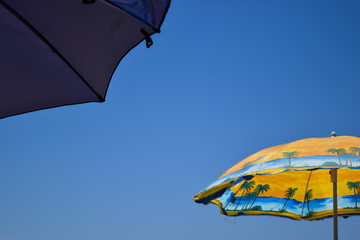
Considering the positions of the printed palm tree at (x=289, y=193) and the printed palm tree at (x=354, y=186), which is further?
the printed palm tree at (x=289, y=193)

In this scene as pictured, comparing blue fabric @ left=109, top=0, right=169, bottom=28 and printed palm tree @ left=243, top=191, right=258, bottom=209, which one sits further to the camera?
printed palm tree @ left=243, top=191, right=258, bottom=209

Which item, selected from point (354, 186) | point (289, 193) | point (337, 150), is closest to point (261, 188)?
point (289, 193)

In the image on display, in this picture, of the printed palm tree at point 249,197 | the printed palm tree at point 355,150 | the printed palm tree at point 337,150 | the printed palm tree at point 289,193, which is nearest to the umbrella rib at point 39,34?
the printed palm tree at point 337,150

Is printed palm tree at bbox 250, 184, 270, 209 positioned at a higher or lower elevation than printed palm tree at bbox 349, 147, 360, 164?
higher

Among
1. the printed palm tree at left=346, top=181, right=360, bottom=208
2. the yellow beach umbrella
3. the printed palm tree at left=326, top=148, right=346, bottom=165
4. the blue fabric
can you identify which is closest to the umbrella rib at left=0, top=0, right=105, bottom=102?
the blue fabric

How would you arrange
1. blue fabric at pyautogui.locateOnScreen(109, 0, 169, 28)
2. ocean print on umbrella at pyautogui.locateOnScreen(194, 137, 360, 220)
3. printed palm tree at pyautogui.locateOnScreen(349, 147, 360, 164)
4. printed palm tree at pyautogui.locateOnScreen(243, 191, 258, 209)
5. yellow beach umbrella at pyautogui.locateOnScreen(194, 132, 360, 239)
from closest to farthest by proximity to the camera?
1. blue fabric at pyautogui.locateOnScreen(109, 0, 169, 28)
2. printed palm tree at pyautogui.locateOnScreen(349, 147, 360, 164)
3. yellow beach umbrella at pyautogui.locateOnScreen(194, 132, 360, 239)
4. ocean print on umbrella at pyautogui.locateOnScreen(194, 137, 360, 220)
5. printed palm tree at pyautogui.locateOnScreen(243, 191, 258, 209)

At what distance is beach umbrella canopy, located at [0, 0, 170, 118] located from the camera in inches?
112

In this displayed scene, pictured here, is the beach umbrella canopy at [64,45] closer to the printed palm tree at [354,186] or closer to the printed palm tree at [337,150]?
the printed palm tree at [337,150]

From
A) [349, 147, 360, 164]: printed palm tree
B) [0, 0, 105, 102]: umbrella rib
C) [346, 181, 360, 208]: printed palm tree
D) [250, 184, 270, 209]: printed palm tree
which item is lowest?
[349, 147, 360, 164]: printed palm tree

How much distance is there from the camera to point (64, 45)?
308cm

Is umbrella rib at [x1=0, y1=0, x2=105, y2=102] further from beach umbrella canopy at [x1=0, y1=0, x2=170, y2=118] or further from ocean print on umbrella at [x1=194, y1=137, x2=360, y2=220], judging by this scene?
ocean print on umbrella at [x1=194, y1=137, x2=360, y2=220]

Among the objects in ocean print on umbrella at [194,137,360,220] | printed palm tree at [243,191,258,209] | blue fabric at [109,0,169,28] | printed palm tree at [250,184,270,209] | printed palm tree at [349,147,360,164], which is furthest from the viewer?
printed palm tree at [250,184,270,209]

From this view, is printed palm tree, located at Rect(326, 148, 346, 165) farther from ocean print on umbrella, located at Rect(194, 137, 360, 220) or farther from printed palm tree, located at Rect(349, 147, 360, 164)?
ocean print on umbrella, located at Rect(194, 137, 360, 220)

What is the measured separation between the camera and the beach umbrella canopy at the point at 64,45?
2840 millimetres
